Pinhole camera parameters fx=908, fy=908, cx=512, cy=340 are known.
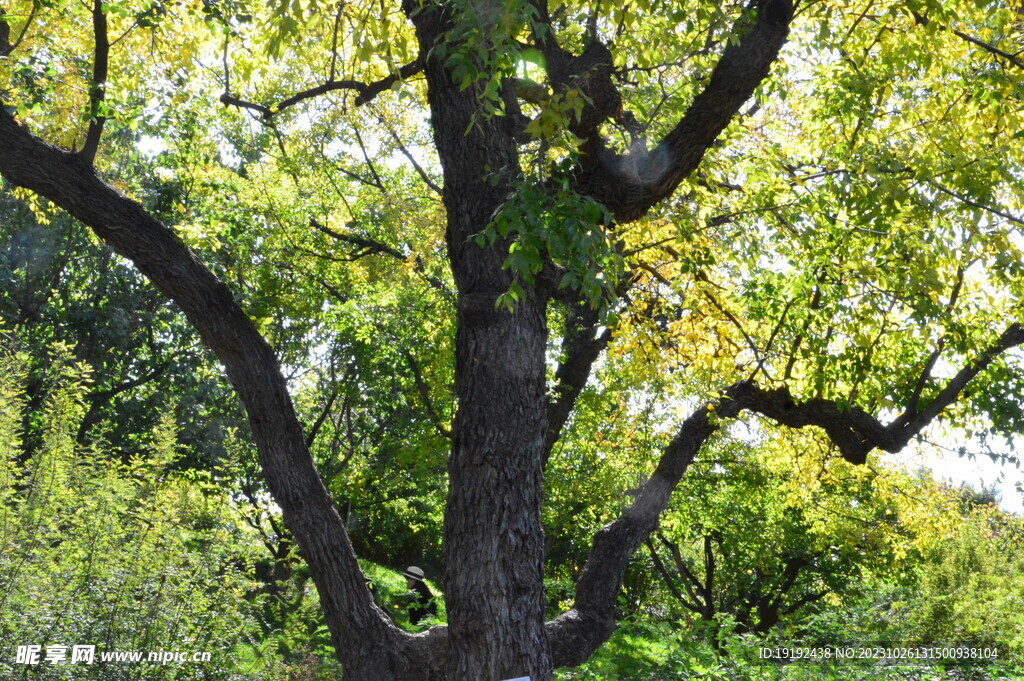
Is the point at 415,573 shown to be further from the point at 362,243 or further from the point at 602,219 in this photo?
the point at 602,219

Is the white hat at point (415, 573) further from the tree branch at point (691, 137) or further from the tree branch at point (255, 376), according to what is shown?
the tree branch at point (691, 137)

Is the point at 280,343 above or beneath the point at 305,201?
beneath

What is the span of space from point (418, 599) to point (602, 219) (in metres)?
6.99

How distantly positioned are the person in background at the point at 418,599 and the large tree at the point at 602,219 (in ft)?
9.34

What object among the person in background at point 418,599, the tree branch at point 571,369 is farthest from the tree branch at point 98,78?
the person in background at point 418,599

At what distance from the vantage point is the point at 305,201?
43.4 ft

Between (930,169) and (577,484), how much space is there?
785 centimetres

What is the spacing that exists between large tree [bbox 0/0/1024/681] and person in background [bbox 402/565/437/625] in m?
2.85

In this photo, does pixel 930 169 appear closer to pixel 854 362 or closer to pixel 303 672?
pixel 854 362

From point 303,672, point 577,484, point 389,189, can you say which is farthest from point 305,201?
point 303,672

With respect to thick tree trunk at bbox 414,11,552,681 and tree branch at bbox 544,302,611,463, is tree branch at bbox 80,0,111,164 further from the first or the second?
tree branch at bbox 544,302,611,463

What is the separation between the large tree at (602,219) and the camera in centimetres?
442

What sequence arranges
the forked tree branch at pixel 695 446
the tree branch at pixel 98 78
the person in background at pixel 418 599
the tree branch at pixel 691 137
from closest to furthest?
the tree branch at pixel 691 137
the tree branch at pixel 98 78
the forked tree branch at pixel 695 446
the person in background at pixel 418 599

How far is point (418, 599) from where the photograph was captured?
10820 millimetres
